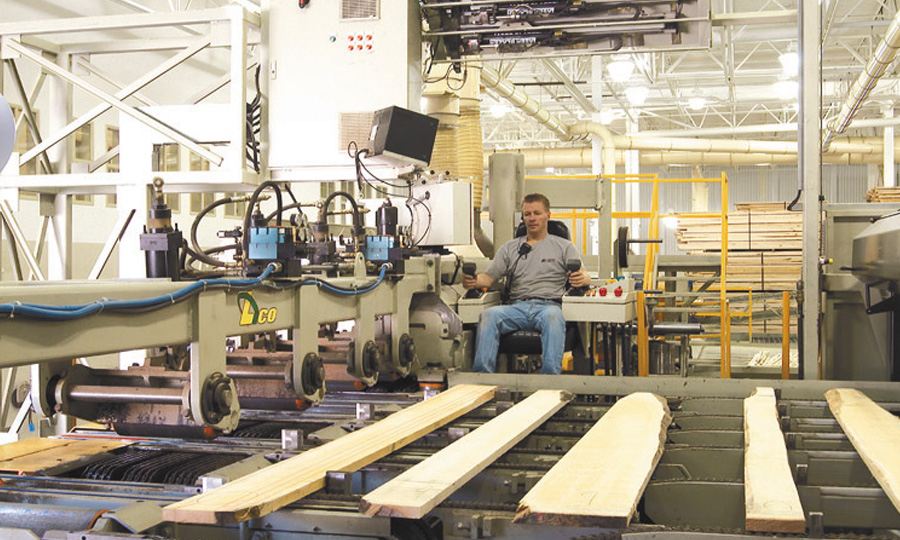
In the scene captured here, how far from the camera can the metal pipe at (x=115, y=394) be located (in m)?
3.00

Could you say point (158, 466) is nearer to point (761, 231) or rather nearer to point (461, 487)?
point (461, 487)

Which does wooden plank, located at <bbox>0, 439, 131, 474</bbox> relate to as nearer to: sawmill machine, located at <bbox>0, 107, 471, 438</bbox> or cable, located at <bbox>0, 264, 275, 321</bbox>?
sawmill machine, located at <bbox>0, 107, 471, 438</bbox>

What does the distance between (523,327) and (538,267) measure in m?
0.48

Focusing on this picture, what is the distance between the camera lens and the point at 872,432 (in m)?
2.93

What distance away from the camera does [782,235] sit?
40.6 feet

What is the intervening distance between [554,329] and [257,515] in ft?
11.2

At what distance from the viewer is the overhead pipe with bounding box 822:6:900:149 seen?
9758mm

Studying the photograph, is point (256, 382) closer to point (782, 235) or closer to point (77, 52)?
point (77, 52)

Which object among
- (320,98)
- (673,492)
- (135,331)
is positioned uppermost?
(320,98)

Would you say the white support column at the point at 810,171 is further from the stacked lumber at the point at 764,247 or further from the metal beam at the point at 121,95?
the stacked lumber at the point at 764,247

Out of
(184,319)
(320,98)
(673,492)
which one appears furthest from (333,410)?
(320,98)

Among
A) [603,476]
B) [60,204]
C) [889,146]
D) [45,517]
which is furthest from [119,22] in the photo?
[889,146]

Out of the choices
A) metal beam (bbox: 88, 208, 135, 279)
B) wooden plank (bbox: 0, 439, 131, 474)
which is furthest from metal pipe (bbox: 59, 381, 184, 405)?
metal beam (bbox: 88, 208, 135, 279)

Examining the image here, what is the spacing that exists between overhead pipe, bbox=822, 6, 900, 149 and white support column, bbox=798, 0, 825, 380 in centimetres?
409
